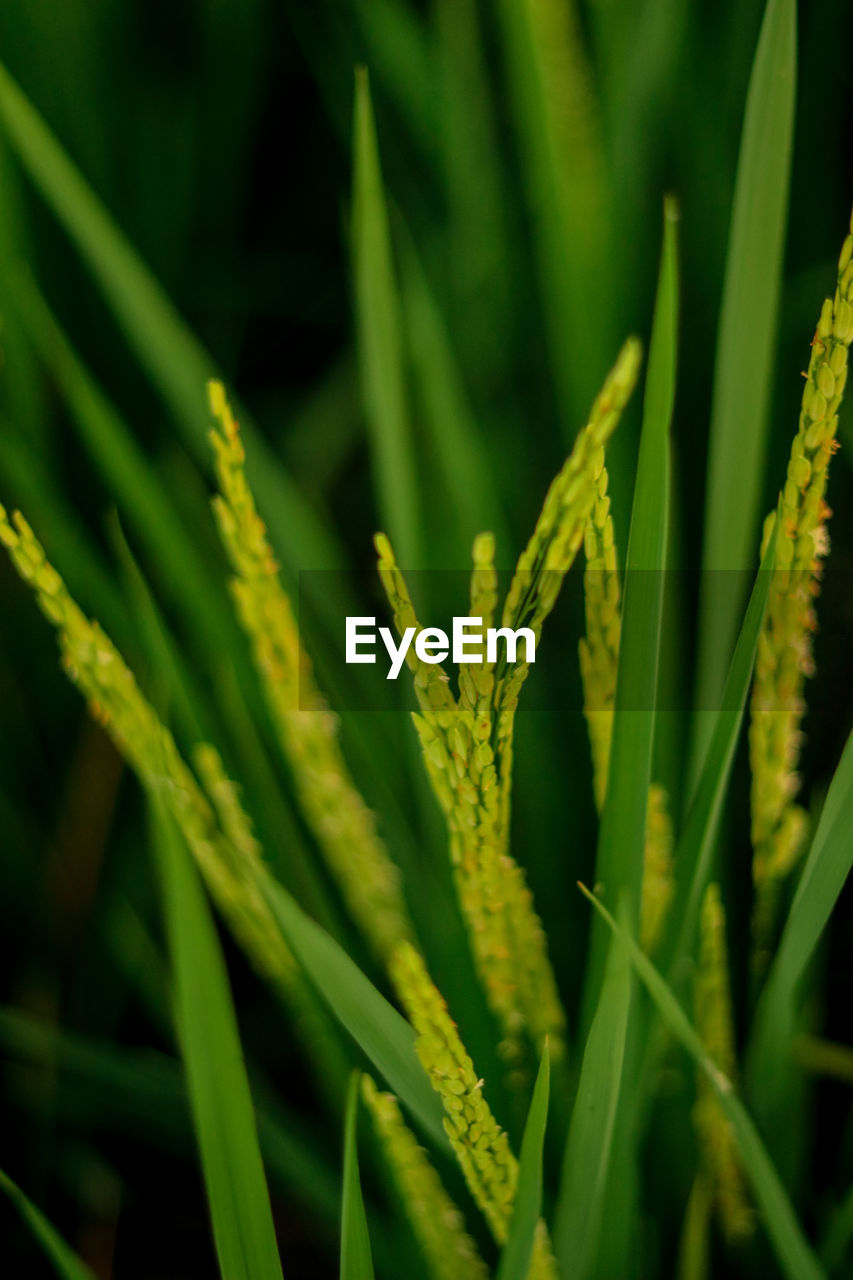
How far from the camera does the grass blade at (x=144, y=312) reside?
1.38 ft

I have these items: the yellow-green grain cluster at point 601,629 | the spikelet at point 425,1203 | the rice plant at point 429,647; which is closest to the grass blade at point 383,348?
the rice plant at point 429,647

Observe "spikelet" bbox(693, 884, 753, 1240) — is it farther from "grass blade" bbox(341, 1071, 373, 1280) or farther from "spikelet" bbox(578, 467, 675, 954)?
"grass blade" bbox(341, 1071, 373, 1280)

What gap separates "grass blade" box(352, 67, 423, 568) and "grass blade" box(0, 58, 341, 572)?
0.20ft

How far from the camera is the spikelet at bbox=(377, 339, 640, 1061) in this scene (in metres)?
0.26

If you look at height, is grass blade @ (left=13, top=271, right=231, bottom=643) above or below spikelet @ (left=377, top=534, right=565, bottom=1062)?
above

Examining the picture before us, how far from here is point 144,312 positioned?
459 millimetres

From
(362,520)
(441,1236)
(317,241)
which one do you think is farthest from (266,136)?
(441,1236)

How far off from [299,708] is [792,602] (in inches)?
6.9

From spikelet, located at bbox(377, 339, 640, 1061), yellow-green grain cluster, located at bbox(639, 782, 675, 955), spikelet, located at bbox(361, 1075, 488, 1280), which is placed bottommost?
spikelet, located at bbox(361, 1075, 488, 1280)

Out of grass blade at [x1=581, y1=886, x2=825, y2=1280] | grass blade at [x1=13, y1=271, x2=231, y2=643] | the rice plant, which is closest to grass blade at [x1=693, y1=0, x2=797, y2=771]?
the rice plant

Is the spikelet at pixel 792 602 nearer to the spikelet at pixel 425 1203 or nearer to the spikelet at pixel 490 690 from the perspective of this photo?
the spikelet at pixel 490 690

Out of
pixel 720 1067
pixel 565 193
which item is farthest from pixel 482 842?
pixel 565 193

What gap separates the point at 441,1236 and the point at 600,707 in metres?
0.20

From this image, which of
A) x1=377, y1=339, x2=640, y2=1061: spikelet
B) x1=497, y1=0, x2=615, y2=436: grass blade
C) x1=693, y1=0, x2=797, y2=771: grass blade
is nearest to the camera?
x1=377, y1=339, x2=640, y2=1061: spikelet
